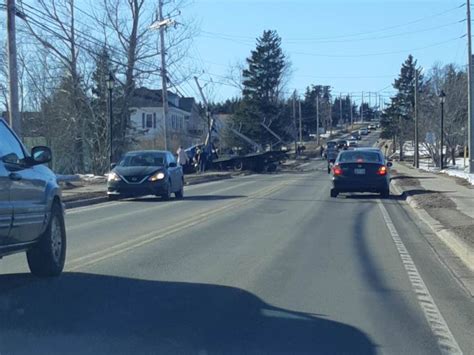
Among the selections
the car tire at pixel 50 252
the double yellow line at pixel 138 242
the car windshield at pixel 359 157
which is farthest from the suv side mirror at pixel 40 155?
the car windshield at pixel 359 157

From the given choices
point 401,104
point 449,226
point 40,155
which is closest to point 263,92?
point 401,104

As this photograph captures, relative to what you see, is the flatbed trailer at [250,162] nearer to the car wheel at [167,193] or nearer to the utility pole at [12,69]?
the car wheel at [167,193]

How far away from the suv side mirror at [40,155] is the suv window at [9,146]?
5.2 inches

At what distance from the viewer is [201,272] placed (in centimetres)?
1138

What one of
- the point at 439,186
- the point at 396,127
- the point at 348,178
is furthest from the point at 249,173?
the point at 396,127

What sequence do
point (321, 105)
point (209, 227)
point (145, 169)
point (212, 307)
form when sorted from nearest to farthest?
point (212, 307) → point (209, 227) → point (145, 169) → point (321, 105)

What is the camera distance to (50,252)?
34.3 ft

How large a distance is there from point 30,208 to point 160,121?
72.4m

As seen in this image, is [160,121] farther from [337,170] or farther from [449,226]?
[449,226]

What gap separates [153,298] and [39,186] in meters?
1.98

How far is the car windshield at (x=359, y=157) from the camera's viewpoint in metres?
27.7

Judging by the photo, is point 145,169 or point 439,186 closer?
Result: point 145,169

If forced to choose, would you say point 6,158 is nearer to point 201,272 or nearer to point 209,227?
point 201,272

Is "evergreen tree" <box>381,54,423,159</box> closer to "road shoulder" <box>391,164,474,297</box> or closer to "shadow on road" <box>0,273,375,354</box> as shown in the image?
"road shoulder" <box>391,164,474,297</box>
